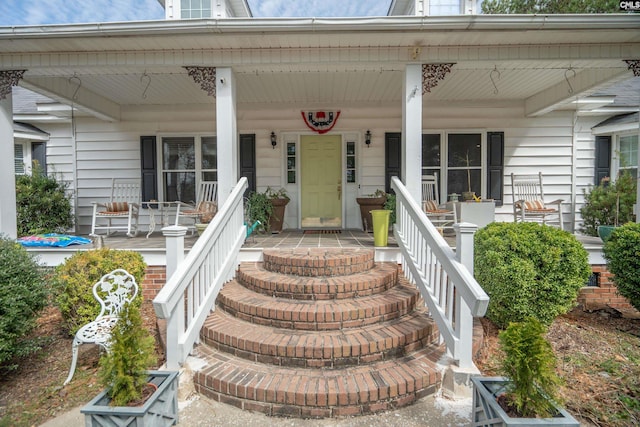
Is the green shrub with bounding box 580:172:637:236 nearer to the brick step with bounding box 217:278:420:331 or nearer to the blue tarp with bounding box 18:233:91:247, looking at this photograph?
the brick step with bounding box 217:278:420:331

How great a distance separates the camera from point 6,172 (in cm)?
437

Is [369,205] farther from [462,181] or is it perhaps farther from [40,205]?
[40,205]

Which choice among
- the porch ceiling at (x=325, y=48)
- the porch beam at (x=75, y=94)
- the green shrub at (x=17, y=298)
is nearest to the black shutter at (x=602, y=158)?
the porch ceiling at (x=325, y=48)

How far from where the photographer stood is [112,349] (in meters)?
1.89

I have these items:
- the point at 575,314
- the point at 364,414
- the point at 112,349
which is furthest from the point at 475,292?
the point at 575,314

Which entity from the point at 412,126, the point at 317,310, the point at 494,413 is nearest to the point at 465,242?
the point at 494,413

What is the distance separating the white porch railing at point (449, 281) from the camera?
7.65 ft

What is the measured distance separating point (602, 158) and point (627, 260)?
154 inches

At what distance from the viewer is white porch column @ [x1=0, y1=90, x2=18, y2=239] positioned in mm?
4332

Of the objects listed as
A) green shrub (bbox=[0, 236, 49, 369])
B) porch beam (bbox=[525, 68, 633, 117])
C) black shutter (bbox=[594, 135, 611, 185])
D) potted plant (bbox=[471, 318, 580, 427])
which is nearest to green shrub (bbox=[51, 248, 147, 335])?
green shrub (bbox=[0, 236, 49, 369])

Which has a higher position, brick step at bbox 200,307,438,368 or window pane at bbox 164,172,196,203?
window pane at bbox 164,172,196,203

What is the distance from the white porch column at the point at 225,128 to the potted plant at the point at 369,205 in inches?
90.7

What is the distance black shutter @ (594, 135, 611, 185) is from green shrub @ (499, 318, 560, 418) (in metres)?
6.15

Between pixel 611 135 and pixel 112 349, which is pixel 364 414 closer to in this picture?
pixel 112 349
